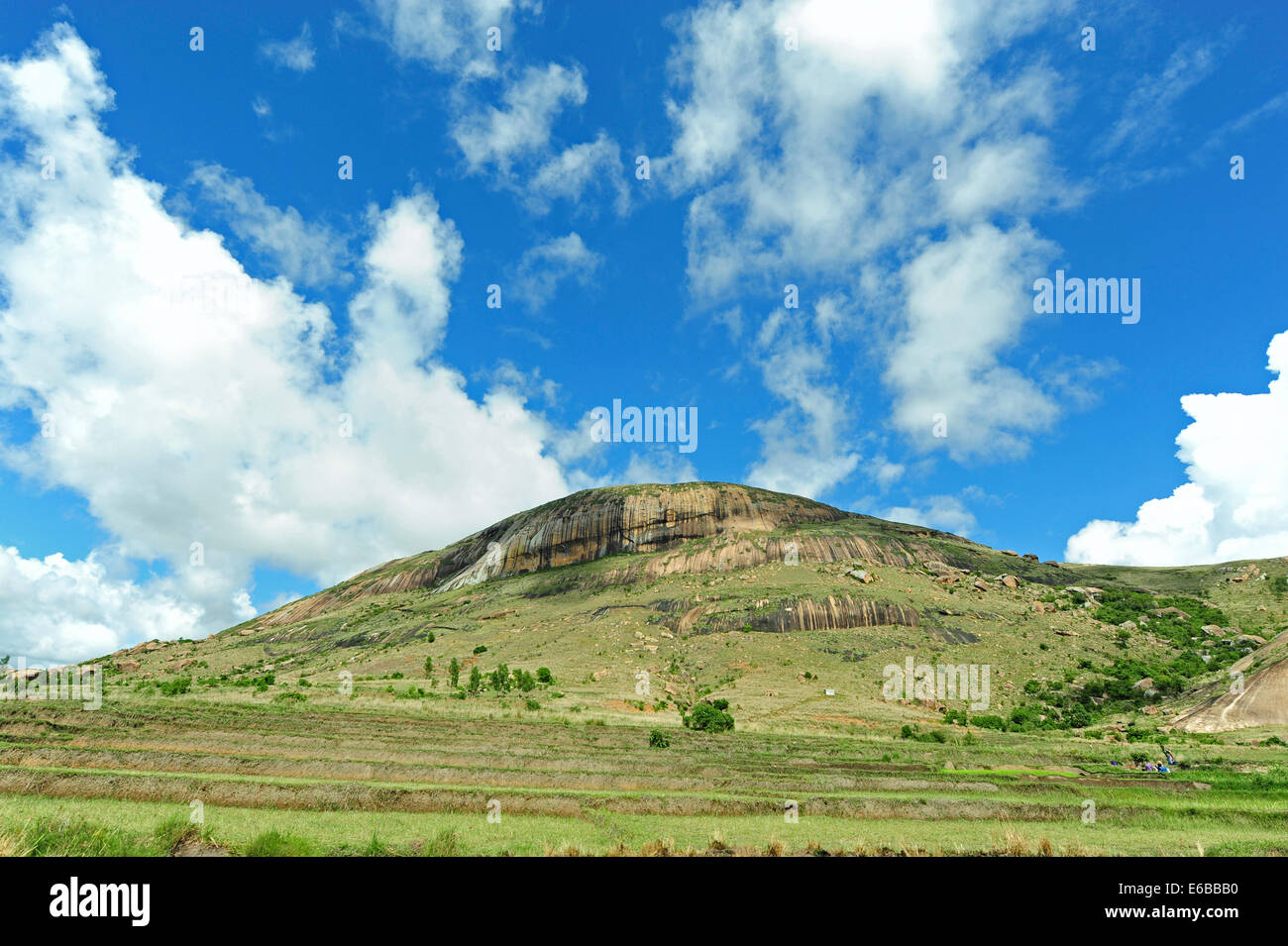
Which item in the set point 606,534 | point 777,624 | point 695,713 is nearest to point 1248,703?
point 695,713

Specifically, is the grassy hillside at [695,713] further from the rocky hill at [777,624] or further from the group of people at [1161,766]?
the group of people at [1161,766]

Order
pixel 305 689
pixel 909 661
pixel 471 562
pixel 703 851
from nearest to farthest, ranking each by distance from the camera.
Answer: pixel 703 851 < pixel 305 689 < pixel 909 661 < pixel 471 562

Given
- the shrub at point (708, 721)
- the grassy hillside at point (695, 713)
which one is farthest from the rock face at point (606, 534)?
the shrub at point (708, 721)

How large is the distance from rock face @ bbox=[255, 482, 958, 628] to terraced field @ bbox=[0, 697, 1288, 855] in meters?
110

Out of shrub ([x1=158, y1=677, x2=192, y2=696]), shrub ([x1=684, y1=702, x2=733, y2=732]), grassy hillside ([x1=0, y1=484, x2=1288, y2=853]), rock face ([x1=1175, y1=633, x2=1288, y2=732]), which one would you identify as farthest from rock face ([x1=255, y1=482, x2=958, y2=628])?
rock face ([x1=1175, y1=633, x2=1288, y2=732])

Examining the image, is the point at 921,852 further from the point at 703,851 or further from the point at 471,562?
the point at 471,562

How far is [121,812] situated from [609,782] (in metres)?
21.3

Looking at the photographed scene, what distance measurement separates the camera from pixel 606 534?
575 feet

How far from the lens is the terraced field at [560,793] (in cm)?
2034

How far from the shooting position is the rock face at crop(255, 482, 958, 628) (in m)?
171
